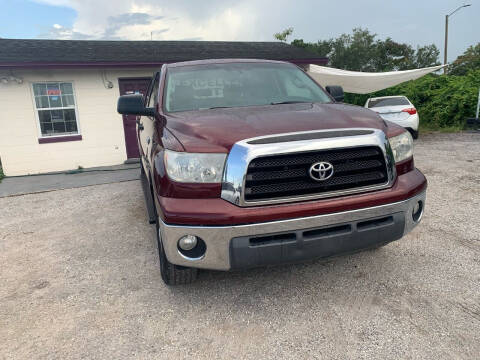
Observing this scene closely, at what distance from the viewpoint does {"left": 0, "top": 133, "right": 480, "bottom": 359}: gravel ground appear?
221cm

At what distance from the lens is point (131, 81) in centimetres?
1006

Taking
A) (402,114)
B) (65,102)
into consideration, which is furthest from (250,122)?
(402,114)

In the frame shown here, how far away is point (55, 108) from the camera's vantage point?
9391mm

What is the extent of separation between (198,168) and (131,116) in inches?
341

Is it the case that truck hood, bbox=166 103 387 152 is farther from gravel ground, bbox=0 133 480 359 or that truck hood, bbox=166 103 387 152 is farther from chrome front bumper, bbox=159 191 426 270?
gravel ground, bbox=0 133 480 359

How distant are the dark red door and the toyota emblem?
8.70m

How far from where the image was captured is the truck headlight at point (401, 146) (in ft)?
8.44

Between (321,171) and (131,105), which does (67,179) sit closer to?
(131,105)

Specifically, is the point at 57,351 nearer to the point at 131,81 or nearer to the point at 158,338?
the point at 158,338

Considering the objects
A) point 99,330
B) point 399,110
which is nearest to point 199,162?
point 99,330

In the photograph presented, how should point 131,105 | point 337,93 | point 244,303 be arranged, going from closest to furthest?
point 244,303, point 131,105, point 337,93

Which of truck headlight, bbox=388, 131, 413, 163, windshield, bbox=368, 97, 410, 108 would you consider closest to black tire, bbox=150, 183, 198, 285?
truck headlight, bbox=388, 131, 413, 163

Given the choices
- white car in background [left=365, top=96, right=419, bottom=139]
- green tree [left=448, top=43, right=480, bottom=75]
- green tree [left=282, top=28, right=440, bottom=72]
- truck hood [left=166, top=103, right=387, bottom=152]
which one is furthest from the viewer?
green tree [left=282, top=28, right=440, bottom=72]

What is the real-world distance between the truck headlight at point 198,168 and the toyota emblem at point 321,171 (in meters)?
0.57
